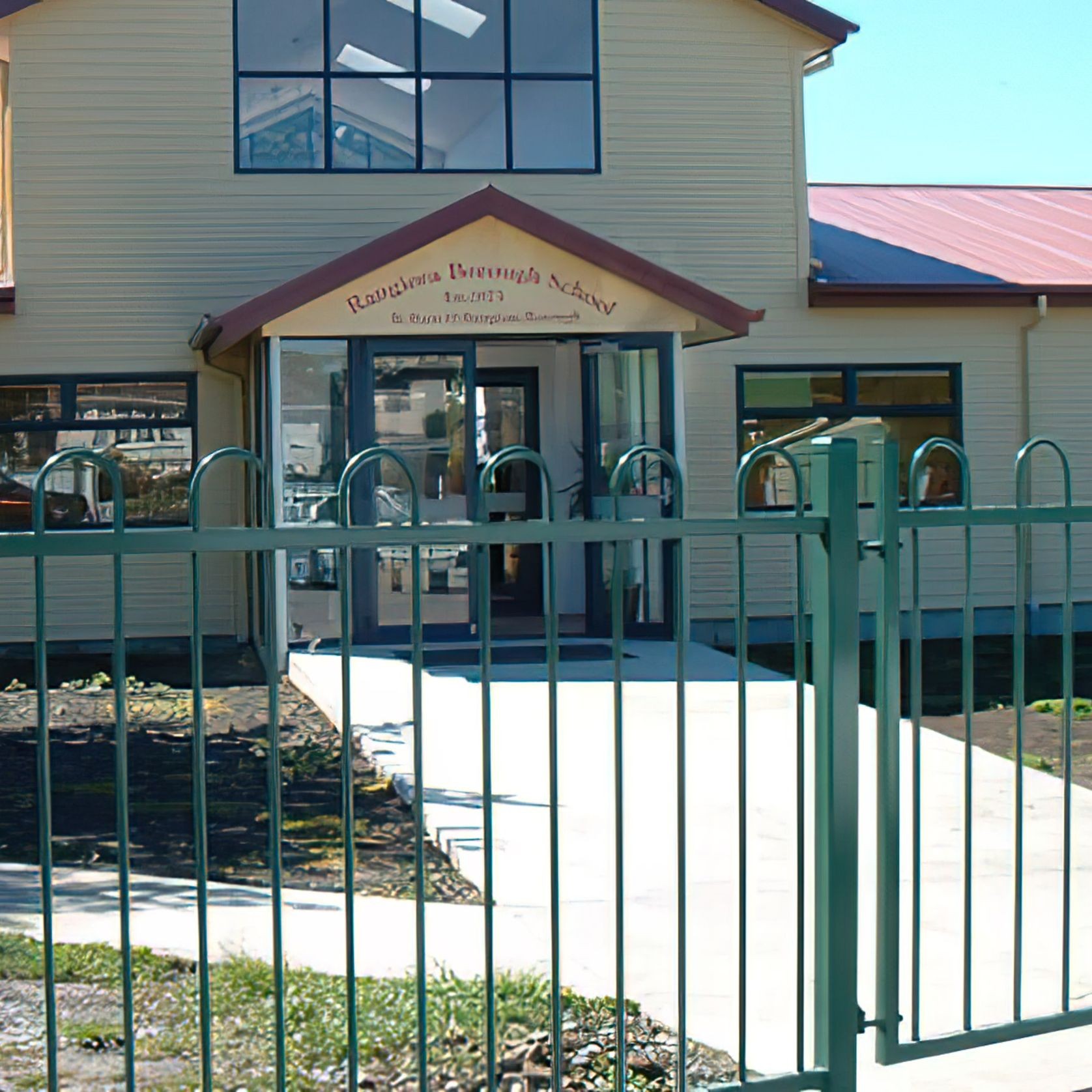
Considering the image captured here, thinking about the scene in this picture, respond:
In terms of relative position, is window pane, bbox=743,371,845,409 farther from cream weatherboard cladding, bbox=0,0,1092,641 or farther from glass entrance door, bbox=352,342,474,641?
glass entrance door, bbox=352,342,474,641

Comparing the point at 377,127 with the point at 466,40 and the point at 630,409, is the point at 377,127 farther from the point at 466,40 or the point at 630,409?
the point at 630,409

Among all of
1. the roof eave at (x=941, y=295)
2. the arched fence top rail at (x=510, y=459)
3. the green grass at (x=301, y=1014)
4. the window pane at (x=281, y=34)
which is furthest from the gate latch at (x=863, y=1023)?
the window pane at (x=281, y=34)

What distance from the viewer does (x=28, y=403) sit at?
14875 mm

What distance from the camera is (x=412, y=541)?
144 inches

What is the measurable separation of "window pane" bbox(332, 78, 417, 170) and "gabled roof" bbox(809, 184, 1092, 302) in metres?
4.22

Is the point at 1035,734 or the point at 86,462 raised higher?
the point at 86,462

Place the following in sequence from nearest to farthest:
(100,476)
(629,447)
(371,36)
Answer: (629,447), (371,36), (100,476)

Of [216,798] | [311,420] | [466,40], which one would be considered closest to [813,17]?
[466,40]

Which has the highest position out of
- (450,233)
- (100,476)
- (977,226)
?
(977,226)

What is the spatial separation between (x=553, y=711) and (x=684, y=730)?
495 millimetres

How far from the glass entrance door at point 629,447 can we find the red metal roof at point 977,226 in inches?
109

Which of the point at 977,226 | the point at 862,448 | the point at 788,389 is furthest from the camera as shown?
the point at 977,226

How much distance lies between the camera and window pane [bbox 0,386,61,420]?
14859 millimetres

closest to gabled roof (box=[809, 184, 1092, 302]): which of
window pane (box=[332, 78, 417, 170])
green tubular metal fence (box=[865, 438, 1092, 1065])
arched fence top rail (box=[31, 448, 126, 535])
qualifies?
window pane (box=[332, 78, 417, 170])
